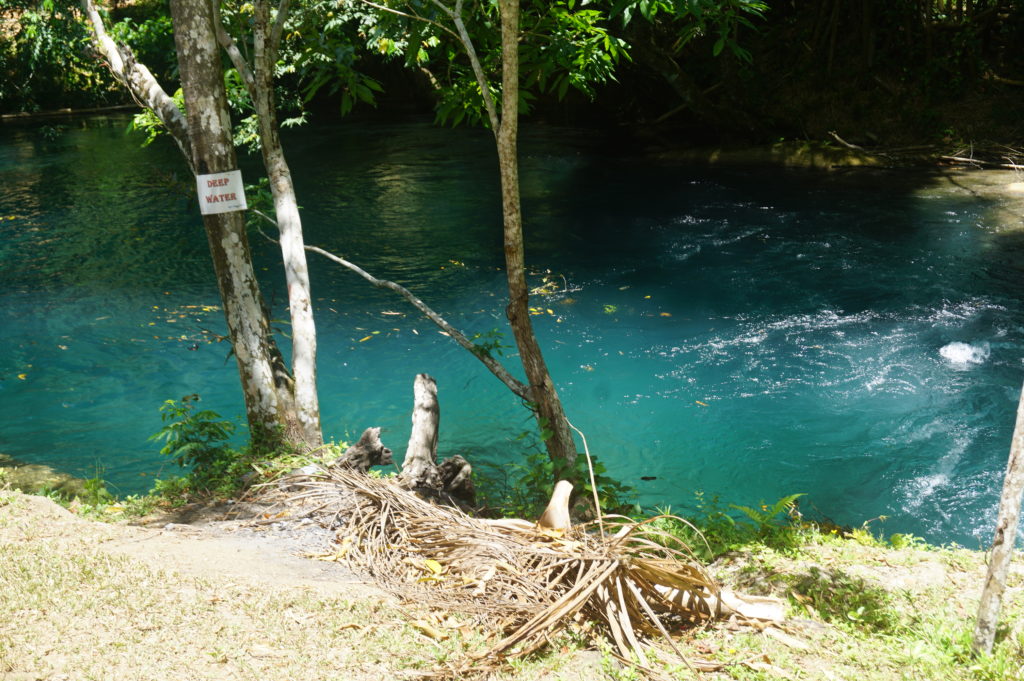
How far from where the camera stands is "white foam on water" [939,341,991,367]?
811 centimetres

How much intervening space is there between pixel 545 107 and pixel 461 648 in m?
21.0

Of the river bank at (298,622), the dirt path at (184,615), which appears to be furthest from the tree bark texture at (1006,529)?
the dirt path at (184,615)

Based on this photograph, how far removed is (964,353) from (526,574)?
252 inches

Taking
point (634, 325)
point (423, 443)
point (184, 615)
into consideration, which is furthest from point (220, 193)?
point (634, 325)

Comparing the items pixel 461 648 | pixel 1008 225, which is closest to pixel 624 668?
pixel 461 648

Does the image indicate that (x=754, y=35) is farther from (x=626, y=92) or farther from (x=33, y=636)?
(x=33, y=636)

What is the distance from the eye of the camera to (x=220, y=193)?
5.04 m

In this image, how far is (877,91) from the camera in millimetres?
16281

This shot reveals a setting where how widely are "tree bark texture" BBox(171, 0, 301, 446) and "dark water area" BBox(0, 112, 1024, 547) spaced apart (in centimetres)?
103

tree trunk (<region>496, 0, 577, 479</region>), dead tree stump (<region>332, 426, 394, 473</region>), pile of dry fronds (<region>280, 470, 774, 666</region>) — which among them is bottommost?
pile of dry fronds (<region>280, 470, 774, 666</region>)

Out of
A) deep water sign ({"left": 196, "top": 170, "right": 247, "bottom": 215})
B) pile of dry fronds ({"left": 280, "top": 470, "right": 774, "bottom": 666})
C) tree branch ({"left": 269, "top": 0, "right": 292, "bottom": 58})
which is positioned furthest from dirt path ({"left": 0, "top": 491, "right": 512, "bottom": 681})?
tree branch ({"left": 269, "top": 0, "right": 292, "bottom": 58})

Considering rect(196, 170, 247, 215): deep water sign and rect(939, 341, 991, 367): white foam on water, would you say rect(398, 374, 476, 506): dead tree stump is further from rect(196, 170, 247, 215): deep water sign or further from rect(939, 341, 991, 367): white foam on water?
rect(939, 341, 991, 367): white foam on water

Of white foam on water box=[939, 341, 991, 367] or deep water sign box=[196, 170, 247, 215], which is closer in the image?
deep water sign box=[196, 170, 247, 215]

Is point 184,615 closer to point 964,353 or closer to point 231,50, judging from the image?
point 231,50
